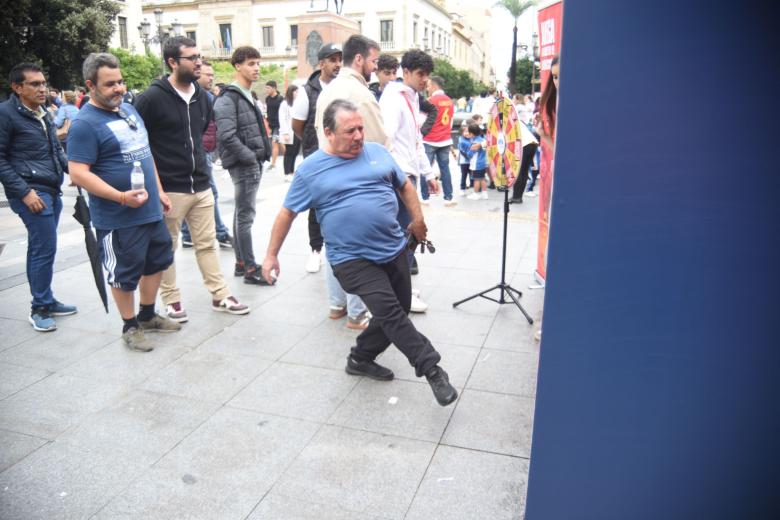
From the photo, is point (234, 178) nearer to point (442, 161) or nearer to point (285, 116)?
point (442, 161)

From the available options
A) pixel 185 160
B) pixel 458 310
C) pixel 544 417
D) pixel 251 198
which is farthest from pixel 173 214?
pixel 544 417

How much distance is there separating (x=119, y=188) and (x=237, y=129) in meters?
1.73

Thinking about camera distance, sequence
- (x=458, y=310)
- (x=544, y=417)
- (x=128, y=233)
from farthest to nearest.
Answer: (x=458, y=310), (x=128, y=233), (x=544, y=417)

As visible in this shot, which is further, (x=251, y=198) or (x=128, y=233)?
(x=251, y=198)

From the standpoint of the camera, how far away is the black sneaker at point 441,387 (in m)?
3.47

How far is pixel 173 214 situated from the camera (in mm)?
4996

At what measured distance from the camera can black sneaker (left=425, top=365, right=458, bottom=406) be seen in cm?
347

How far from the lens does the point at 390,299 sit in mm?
3613

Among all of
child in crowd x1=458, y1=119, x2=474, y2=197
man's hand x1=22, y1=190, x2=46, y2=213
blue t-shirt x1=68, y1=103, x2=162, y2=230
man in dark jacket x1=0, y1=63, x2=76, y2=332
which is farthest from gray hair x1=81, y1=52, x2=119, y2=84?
child in crowd x1=458, y1=119, x2=474, y2=197

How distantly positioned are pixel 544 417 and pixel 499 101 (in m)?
3.53

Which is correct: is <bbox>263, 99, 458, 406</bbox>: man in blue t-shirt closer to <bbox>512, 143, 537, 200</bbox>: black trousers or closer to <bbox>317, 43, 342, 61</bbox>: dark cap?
<bbox>317, 43, 342, 61</bbox>: dark cap

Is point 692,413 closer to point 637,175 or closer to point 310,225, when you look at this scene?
point 637,175

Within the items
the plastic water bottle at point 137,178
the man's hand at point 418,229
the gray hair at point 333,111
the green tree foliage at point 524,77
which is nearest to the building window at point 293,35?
the green tree foliage at point 524,77


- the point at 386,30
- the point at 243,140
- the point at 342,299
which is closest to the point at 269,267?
the point at 342,299
